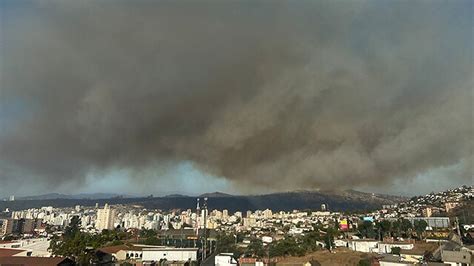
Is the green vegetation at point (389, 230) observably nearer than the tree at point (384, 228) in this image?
Yes

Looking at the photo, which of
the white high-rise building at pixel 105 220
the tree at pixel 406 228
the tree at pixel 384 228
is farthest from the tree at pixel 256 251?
the white high-rise building at pixel 105 220

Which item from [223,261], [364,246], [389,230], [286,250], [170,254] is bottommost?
[286,250]

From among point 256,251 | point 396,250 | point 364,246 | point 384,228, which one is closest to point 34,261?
point 256,251

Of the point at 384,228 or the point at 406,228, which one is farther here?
the point at 406,228

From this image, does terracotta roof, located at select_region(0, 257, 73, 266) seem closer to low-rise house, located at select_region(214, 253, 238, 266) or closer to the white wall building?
the white wall building

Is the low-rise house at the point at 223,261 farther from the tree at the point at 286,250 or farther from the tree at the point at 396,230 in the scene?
the tree at the point at 396,230

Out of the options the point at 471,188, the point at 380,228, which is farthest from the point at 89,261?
the point at 471,188

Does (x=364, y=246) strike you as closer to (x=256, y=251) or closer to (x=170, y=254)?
(x=256, y=251)

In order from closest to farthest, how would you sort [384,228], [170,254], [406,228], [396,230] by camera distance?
1. [170,254]
2. [384,228]
3. [396,230]
4. [406,228]

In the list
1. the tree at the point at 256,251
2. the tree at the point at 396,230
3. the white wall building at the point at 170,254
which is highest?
the tree at the point at 396,230

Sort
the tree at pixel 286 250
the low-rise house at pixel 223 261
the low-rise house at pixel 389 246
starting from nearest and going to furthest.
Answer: the low-rise house at pixel 223 261 < the low-rise house at pixel 389 246 < the tree at pixel 286 250

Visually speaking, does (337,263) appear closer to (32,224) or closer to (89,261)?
(89,261)

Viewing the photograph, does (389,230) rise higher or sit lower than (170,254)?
higher
